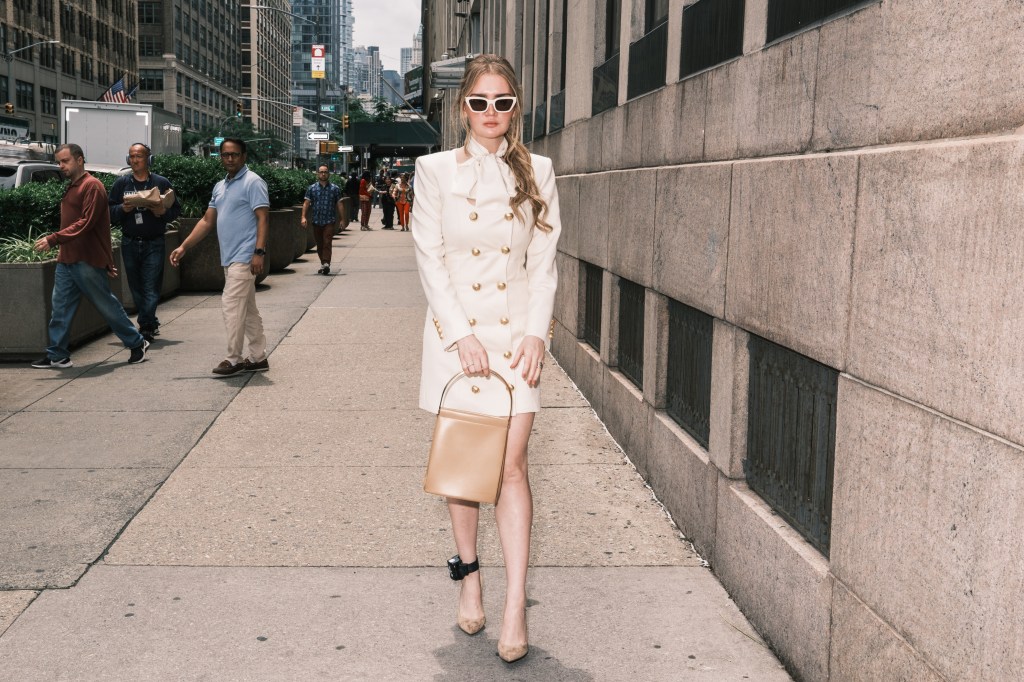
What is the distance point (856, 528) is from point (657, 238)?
3.04m

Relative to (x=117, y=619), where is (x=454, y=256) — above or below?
above

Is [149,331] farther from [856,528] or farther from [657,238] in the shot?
[856,528]

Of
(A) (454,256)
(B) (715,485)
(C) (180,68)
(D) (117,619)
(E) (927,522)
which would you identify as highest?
(C) (180,68)

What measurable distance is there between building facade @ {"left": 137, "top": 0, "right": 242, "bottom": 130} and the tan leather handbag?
113 meters

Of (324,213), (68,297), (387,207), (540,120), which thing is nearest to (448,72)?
(324,213)

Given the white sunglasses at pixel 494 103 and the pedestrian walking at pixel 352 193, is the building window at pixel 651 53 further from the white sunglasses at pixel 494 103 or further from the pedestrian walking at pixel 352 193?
the pedestrian walking at pixel 352 193

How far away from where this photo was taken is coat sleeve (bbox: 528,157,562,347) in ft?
12.7

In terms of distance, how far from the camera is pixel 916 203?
3.04 meters

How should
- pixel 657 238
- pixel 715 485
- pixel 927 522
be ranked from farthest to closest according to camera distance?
1. pixel 657 238
2. pixel 715 485
3. pixel 927 522

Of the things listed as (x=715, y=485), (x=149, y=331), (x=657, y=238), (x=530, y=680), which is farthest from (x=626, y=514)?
(x=149, y=331)

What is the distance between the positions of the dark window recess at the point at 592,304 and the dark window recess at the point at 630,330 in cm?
89

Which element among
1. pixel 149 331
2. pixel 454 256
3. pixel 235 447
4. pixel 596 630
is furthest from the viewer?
pixel 149 331

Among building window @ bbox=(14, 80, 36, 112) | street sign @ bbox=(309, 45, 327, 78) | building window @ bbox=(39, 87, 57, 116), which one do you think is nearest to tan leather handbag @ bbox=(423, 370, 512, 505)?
street sign @ bbox=(309, 45, 327, 78)

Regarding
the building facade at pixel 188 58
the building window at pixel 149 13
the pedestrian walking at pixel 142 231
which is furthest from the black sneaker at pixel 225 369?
the building window at pixel 149 13
